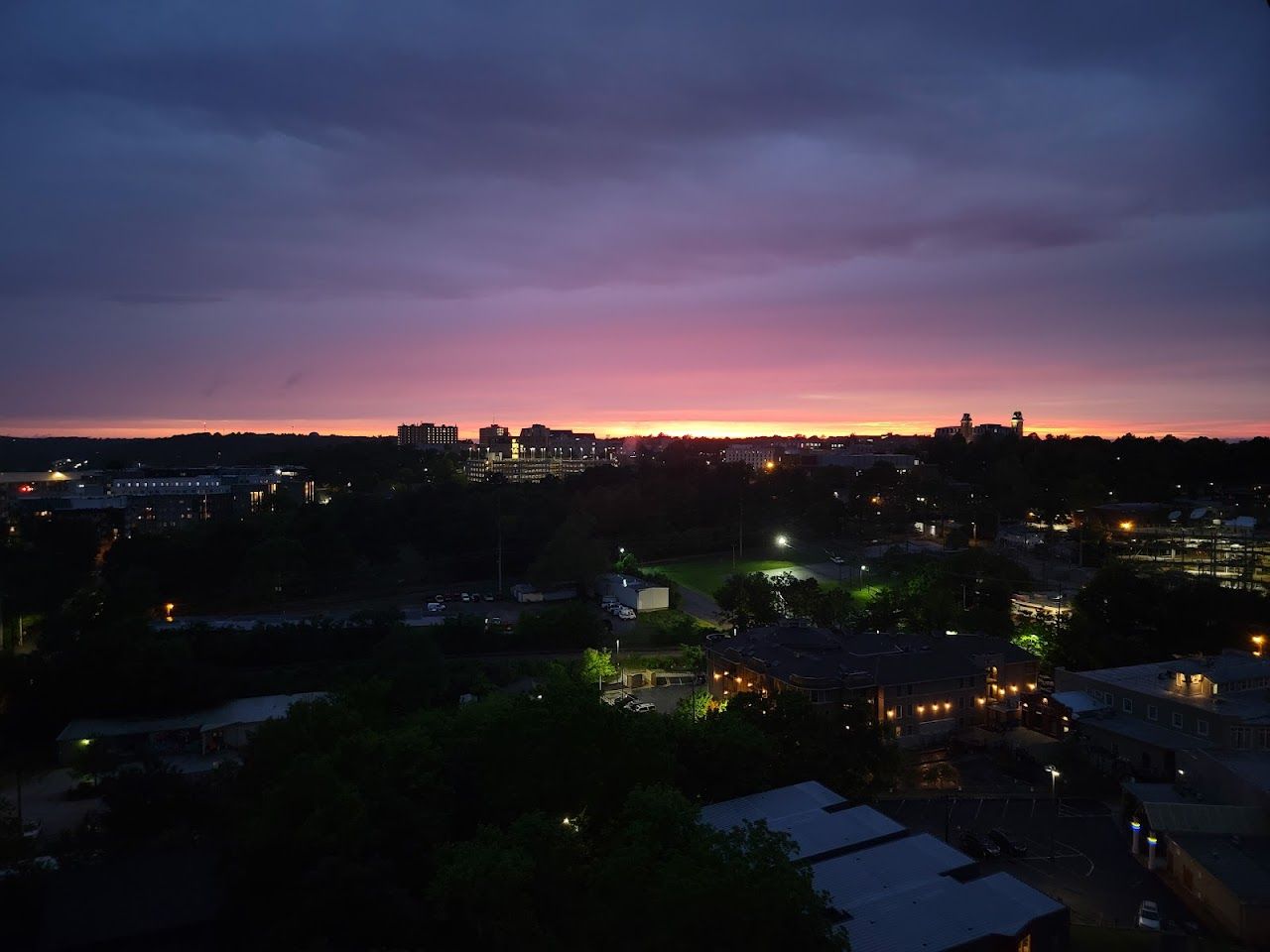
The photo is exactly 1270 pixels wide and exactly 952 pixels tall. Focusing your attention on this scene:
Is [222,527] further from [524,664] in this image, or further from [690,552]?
[690,552]

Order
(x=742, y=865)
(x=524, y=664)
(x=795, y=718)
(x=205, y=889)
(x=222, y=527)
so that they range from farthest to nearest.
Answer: (x=222, y=527) → (x=524, y=664) → (x=795, y=718) → (x=205, y=889) → (x=742, y=865)

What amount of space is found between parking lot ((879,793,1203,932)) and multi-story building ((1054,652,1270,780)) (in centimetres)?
137

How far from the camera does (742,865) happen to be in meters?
4.59

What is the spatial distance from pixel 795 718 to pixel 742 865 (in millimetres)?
5076

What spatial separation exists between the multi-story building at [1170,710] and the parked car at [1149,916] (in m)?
3.62

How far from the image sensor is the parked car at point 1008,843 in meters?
8.45

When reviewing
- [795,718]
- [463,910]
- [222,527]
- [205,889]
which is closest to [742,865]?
[463,910]

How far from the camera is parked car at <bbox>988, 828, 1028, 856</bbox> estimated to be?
8453mm

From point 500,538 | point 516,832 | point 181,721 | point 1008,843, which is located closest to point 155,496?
point 500,538

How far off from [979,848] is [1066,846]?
114cm

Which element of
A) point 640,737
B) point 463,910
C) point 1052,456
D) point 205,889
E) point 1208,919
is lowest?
point 1208,919

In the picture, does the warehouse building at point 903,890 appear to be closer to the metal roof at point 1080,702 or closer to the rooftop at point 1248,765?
the rooftop at point 1248,765

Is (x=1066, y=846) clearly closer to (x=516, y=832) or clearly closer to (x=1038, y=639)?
(x=516, y=832)

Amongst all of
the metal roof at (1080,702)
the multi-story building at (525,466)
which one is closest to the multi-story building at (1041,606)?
the metal roof at (1080,702)
